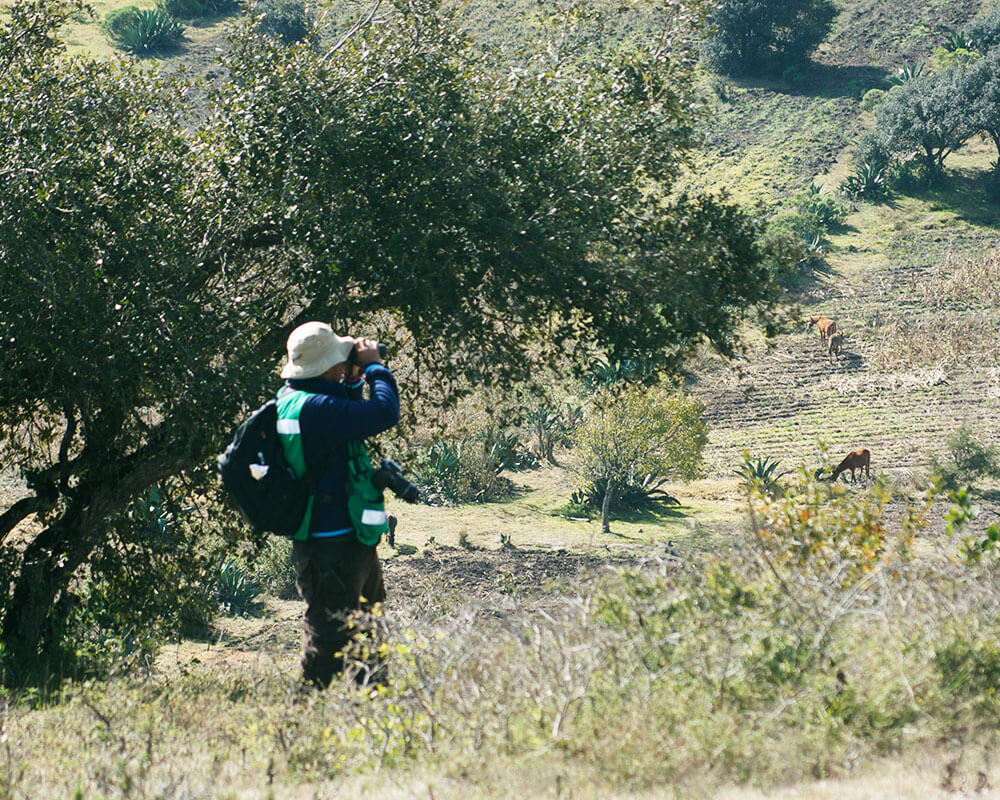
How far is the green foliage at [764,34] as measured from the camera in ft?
146

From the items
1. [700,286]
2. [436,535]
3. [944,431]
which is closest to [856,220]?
[944,431]

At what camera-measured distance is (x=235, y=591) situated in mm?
13125

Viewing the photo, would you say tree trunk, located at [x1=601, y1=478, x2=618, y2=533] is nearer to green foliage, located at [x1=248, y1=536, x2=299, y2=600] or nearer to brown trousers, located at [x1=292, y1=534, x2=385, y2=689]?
green foliage, located at [x1=248, y1=536, x2=299, y2=600]

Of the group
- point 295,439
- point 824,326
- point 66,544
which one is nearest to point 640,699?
point 295,439

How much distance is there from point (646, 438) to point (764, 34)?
3416 cm

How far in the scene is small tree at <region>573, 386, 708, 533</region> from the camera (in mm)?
17250

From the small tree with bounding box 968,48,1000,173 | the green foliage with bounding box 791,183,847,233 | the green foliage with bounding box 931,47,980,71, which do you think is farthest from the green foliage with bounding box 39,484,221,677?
the green foliage with bounding box 931,47,980,71

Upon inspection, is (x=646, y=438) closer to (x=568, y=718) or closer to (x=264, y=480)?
(x=264, y=480)

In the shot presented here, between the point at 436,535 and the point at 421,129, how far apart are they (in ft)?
36.4

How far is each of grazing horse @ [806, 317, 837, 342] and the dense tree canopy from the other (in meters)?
19.6

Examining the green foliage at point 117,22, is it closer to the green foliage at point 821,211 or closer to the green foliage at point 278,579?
the green foliage at point 821,211

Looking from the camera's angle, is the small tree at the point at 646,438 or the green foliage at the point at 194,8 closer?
the small tree at the point at 646,438

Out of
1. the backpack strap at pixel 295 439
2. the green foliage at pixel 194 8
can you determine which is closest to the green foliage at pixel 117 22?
the green foliage at pixel 194 8

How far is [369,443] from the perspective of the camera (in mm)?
6918
